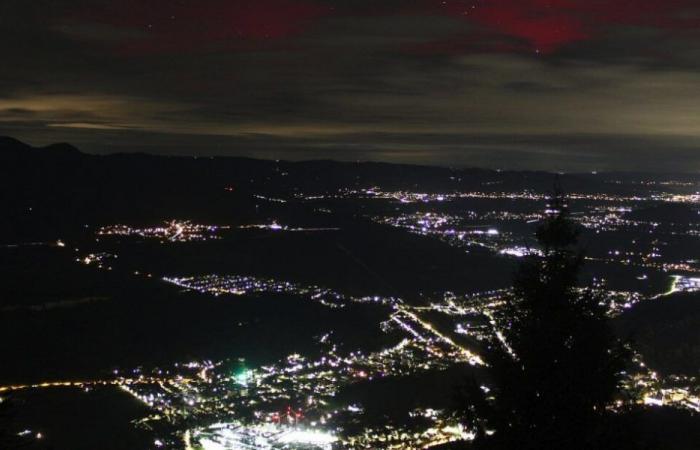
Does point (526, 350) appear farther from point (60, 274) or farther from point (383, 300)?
point (60, 274)

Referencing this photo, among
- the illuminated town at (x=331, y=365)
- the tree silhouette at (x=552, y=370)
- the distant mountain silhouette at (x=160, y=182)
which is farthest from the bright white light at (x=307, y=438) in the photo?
the distant mountain silhouette at (x=160, y=182)

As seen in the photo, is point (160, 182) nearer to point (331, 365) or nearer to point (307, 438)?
Answer: point (331, 365)

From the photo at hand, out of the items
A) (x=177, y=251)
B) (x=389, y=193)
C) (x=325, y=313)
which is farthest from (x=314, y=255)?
(x=389, y=193)

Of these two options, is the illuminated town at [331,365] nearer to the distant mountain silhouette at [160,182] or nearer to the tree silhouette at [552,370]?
the tree silhouette at [552,370]

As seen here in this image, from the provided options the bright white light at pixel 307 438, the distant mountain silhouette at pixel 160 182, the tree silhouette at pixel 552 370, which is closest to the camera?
the tree silhouette at pixel 552 370

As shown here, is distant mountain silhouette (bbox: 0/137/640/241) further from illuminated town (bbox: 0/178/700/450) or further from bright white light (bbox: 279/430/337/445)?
bright white light (bbox: 279/430/337/445)

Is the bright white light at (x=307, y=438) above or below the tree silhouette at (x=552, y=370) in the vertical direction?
below

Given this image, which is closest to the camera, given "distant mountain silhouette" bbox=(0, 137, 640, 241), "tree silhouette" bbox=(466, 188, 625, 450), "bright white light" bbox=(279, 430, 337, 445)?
"tree silhouette" bbox=(466, 188, 625, 450)

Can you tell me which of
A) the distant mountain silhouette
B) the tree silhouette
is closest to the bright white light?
the tree silhouette
